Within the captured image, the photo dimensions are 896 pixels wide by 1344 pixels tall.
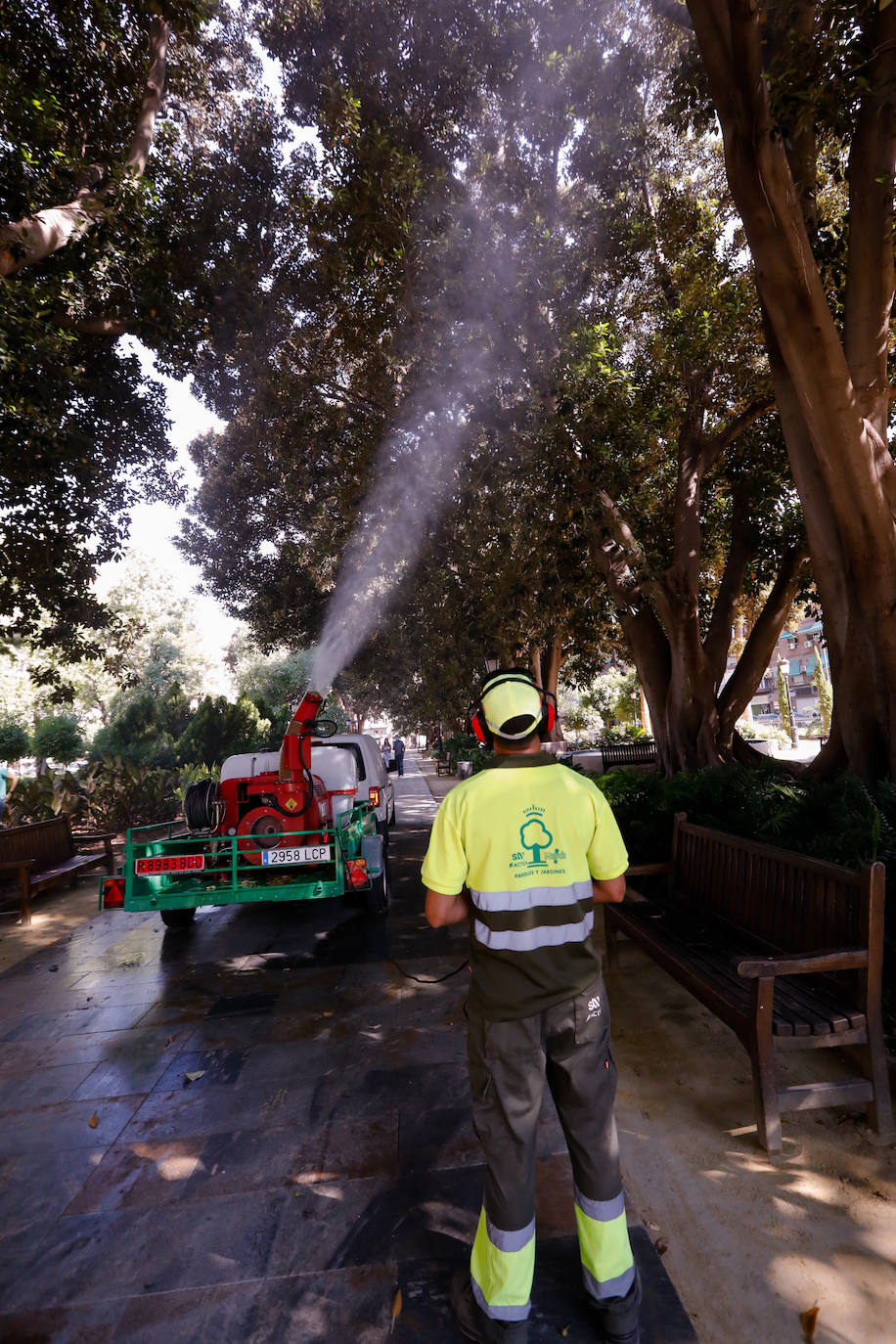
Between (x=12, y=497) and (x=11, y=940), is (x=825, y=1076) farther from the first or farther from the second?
(x=12, y=497)

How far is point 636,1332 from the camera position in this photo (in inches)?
82.3

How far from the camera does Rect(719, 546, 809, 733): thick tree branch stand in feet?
32.0

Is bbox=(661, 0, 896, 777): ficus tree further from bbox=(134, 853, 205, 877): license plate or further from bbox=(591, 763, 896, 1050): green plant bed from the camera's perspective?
bbox=(134, 853, 205, 877): license plate

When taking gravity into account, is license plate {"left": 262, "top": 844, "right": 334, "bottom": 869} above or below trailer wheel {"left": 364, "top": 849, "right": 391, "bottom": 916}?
above

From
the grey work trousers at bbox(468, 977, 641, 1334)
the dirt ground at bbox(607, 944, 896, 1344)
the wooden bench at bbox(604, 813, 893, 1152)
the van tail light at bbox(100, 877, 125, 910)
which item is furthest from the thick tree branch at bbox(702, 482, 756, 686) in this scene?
the grey work trousers at bbox(468, 977, 641, 1334)

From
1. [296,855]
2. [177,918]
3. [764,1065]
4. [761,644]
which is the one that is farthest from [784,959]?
[761,644]

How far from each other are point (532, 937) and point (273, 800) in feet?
15.8

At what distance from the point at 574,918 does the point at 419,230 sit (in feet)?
27.5

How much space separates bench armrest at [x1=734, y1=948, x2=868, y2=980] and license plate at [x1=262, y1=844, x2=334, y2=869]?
3.41 metres

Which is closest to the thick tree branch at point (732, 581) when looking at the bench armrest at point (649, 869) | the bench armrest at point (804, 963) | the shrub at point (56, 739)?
the bench armrest at point (649, 869)

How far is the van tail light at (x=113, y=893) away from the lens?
564 centimetres

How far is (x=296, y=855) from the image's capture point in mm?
5566

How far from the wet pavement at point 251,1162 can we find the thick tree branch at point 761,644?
6019 millimetres

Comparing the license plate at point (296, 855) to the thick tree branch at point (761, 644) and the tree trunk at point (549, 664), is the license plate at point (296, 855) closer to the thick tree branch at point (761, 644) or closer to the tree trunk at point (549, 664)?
the thick tree branch at point (761, 644)
